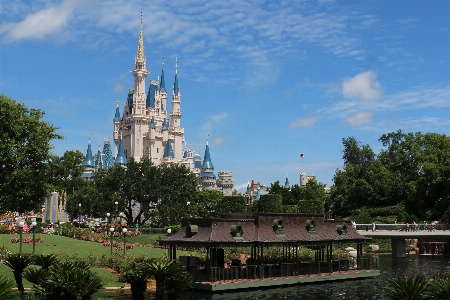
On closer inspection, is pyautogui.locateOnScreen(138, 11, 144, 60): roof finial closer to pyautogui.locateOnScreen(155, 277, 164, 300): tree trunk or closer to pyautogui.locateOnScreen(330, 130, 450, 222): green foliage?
pyautogui.locateOnScreen(330, 130, 450, 222): green foliage

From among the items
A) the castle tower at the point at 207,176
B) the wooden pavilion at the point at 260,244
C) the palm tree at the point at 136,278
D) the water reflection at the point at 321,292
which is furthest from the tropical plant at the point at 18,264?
the castle tower at the point at 207,176

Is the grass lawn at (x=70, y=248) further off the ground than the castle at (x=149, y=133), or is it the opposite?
the castle at (x=149, y=133)

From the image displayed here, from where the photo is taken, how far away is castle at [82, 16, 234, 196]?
112250mm

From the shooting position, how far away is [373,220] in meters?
65.9

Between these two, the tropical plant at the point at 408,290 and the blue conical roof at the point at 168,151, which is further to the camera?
the blue conical roof at the point at 168,151

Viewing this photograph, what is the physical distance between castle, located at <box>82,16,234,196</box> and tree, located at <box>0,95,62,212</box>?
178 feet

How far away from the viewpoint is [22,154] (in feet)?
155

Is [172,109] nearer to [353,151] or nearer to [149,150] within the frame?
[149,150]

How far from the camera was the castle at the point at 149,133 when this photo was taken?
112 meters

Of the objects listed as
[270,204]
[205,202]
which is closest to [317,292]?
[270,204]

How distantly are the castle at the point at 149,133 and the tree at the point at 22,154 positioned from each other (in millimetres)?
54147

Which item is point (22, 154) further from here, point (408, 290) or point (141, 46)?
point (141, 46)

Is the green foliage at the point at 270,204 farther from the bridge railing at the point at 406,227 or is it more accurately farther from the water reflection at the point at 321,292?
the water reflection at the point at 321,292

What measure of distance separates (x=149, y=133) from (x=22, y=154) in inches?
2703
